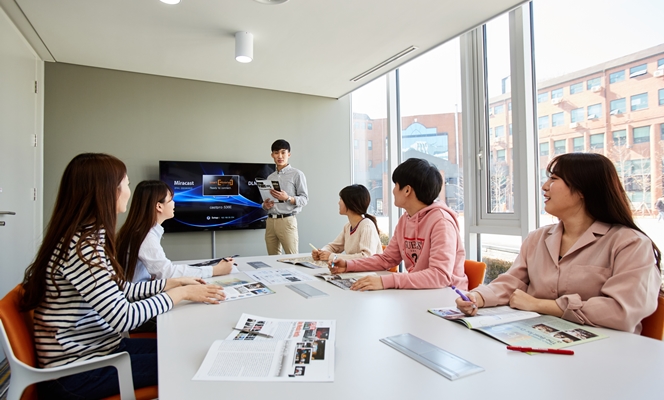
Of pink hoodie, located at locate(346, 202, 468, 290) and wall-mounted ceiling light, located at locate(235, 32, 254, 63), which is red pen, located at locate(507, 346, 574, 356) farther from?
wall-mounted ceiling light, located at locate(235, 32, 254, 63)

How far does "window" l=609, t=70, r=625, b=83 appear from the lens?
2.37m

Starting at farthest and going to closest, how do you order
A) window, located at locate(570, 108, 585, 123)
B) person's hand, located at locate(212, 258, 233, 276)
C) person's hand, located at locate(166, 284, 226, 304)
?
window, located at locate(570, 108, 585, 123)
person's hand, located at locate(212, 258, 233, 276)
person's hand, located at locate(166, 284, 226, 304)

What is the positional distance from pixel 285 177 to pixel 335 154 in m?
1.45

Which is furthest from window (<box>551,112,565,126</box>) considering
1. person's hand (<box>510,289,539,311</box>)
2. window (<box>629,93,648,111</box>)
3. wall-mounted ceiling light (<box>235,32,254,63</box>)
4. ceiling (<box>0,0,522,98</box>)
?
wall-mounted ceiling light (<box>235,32,254,63</box>)

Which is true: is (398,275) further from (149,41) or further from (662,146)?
(149,41)

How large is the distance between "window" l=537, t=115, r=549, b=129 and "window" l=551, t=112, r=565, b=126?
43 mm

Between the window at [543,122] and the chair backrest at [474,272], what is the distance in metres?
1.55

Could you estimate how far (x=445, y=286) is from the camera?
5.38ft

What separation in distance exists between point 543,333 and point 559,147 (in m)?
2.15

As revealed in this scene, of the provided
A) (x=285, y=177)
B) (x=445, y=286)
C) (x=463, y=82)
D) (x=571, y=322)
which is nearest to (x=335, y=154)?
(x=285, y=177)

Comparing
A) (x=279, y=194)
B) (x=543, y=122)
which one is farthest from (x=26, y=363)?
(x=543, y=122)

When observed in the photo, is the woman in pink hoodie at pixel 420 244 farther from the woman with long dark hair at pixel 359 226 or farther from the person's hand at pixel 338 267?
the woman with long dark hair at pixel 359 226

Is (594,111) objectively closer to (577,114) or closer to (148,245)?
(577,114)

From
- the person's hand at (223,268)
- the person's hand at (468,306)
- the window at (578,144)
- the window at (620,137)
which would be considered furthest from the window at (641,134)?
the person's hand at (223,268)
